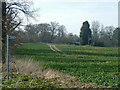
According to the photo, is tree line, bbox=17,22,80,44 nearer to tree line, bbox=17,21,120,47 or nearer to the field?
tree line, bbox=17,21,120,47

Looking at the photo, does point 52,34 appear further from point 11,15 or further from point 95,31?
point 11,15

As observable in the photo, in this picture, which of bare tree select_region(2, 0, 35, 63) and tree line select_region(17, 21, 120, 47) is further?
tree line select_region(17, 21, 120, 47)

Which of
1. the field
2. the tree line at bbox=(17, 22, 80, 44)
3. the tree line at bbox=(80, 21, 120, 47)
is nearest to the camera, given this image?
the field

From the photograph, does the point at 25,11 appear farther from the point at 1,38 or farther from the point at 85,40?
the point at 85,40

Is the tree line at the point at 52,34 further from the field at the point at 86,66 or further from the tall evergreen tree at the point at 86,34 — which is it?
the field at the point at 86,66

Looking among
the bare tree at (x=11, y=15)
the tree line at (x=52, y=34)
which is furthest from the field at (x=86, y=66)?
the tree line at (x=52, y=34)

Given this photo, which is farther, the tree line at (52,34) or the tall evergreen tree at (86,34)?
the tree line at (52,34)

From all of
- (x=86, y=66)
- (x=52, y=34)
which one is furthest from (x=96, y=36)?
(x=86, y=66)

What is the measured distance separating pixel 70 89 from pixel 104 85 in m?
1.67

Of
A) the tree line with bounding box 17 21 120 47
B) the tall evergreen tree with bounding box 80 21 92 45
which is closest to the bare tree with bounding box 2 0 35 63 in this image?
the tree line with bounding box 17 21 120 47

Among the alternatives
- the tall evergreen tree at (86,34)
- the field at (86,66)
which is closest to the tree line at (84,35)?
the tall evergreen tree at (86,34)

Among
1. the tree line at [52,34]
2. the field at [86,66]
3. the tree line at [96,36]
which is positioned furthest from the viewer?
the tree line at [52,34]

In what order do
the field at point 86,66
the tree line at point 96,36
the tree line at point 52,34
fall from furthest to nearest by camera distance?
the tree line at point 52,34
the tree line at point 96,36
the field at point 86,66

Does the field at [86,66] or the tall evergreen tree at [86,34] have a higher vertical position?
the tall evergreen tree at [86,34]
